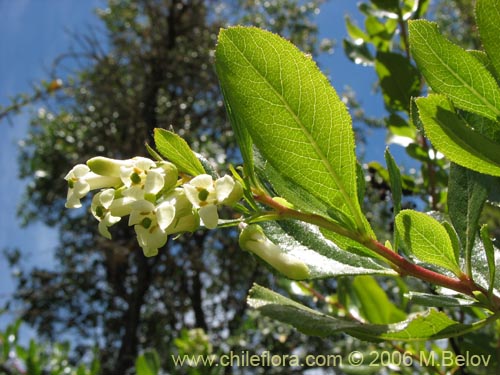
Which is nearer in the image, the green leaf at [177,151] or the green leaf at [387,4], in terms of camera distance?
the green leaf at [177,151]

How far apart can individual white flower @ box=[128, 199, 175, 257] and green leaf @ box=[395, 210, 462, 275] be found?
0.85 feet

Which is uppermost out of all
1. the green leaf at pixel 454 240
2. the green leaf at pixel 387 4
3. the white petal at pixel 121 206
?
the green leaf at pixel 387 4

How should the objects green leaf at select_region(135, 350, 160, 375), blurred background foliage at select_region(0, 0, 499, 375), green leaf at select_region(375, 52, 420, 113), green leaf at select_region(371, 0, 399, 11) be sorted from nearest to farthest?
1. green leaf at select_region(375, 52, 420, 113)
2. green leaf at select_region(371, 0, 399, 11)
3. green leaf at select_region(135, 350, 160, 375)
4. blurred background foliage at select_region(0, 0, 499, 375)

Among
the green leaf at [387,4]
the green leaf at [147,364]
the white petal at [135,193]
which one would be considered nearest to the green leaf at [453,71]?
the white petal at [135,193]

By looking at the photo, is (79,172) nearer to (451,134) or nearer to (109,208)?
(109,208)

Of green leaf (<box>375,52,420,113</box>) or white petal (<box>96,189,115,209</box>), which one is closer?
white petal (<box>96,189,115,209</box>)

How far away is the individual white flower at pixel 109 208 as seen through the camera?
56cm

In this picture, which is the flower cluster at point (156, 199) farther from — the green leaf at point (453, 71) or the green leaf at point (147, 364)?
the green leaf at point (147, 364)

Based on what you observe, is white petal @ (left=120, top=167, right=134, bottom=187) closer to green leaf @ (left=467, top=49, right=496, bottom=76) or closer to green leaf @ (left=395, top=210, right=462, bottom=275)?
green leaf @ (left=395, top=210, right=462, bottom=275)

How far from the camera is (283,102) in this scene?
516mm

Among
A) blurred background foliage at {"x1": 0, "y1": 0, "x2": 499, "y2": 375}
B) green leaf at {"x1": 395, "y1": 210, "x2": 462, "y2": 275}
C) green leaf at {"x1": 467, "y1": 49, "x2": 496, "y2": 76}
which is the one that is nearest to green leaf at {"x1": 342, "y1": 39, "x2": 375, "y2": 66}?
green leaf at {"x1": 467, "y1": 49, "x2": 496, "y2": 76}

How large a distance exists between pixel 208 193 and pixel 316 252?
0.53ft

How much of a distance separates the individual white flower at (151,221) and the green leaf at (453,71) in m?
0.32

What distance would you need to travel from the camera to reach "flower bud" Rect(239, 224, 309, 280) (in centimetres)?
56
